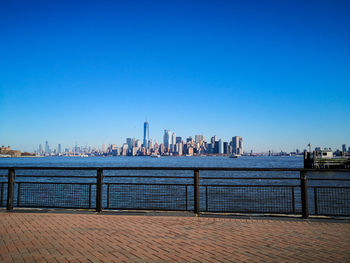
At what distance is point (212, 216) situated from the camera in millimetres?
8375

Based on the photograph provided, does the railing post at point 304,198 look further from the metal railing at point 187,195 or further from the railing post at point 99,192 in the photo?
the railing post at point 99,192

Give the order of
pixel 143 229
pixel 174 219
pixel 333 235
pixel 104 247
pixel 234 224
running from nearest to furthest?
pixel 104 247
pixel 333 235
pixel 143 229
pixel 234 224
pixel 174 219

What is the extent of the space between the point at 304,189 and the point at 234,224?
7.67 feet

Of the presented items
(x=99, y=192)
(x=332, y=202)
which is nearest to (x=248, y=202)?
(x=332, y=202)

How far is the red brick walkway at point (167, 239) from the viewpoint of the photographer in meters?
5.01

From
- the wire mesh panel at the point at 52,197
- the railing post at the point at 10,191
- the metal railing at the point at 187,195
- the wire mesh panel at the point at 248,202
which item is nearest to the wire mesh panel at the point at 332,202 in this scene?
the metal railing at the point at 187,195

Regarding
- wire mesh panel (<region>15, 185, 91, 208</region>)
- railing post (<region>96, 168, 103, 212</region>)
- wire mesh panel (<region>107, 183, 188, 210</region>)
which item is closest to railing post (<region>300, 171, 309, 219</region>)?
wire mesh panel (<region>107, 183, 188, 210</region>)

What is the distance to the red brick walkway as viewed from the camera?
5.01 m

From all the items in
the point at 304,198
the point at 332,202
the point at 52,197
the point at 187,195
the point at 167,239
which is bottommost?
the point at 332,202

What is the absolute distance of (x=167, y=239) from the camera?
6051mm

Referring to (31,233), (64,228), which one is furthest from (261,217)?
(31,233)

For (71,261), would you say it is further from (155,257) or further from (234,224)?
(234,224)

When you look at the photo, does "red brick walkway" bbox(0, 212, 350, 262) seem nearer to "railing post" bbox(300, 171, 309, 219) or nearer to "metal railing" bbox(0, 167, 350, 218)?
"railing post" bbox(300, 171, 309, 219)

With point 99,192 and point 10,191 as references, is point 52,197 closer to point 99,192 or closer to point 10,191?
point 10,191
